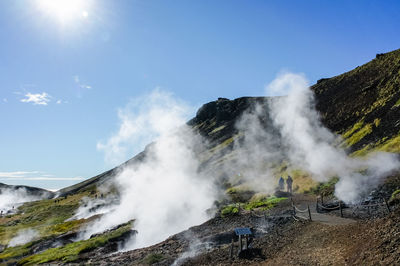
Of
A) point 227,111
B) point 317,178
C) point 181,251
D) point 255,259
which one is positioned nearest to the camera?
point 255,259

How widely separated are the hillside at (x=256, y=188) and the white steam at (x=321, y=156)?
5.48 ft

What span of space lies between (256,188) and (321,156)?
12324 millimetres

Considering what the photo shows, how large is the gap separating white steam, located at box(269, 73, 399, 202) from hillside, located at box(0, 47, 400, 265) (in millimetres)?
1670

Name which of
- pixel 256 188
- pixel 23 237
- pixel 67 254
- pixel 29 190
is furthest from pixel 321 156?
pixel 29 190

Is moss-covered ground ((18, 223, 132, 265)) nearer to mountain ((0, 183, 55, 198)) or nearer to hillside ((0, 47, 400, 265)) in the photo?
hillside ((0, 47, 400, 265))

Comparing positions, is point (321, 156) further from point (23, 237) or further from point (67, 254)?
point (23, 237)

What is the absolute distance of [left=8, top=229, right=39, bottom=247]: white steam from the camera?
159 ft

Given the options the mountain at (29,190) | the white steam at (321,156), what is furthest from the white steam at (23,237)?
the mountain at (29,190)

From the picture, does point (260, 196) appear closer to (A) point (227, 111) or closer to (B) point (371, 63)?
(B) point (371, 63)

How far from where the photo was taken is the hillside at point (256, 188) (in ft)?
71.5

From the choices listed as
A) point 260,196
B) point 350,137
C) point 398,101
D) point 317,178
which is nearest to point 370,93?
point 398,101

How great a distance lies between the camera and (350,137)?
169ft

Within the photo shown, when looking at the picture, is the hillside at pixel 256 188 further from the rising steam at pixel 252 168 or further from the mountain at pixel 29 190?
the mountain at pixel 29 190

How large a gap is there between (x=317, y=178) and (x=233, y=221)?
18.1 metres
